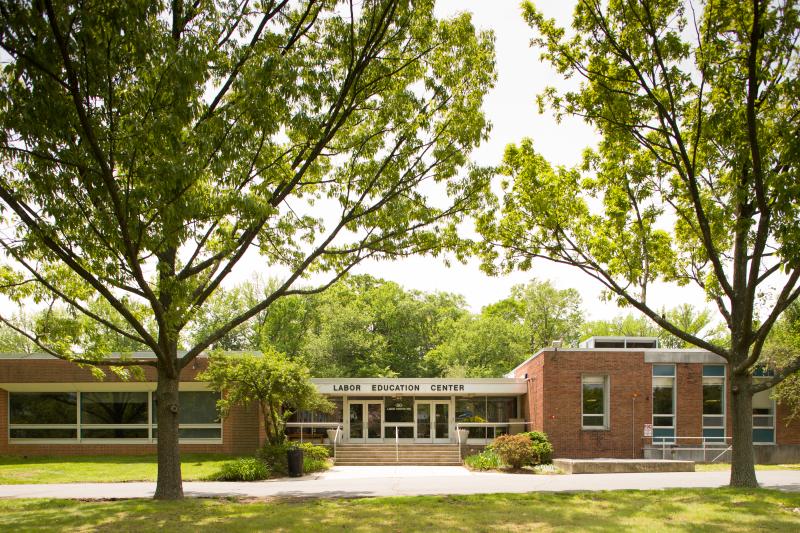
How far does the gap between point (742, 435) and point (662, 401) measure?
1244 centimetres

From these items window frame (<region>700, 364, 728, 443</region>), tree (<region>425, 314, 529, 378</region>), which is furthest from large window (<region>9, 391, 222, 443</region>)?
tree (<region>425, 314, 529, 378</region>)

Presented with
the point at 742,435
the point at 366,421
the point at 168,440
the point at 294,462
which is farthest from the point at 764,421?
the point at 168,440

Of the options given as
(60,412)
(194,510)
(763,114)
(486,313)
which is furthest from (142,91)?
(486,313)

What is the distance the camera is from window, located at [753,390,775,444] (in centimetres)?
2692

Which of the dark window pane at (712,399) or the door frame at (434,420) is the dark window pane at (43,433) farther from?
the dark window pane at (712,399)

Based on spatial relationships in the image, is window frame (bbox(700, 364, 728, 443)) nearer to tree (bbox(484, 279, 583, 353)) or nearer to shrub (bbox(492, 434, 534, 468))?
shrub (bbox(492, 434, 534, 468))

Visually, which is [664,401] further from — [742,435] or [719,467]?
[742,435]

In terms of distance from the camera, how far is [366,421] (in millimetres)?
31531

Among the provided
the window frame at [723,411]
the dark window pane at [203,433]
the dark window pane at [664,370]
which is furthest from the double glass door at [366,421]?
the window frame at [723,411]

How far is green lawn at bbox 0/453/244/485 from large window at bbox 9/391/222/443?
47.2 inches

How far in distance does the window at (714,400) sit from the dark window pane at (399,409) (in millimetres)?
11826

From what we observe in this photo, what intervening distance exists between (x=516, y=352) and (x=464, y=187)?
3379 cm

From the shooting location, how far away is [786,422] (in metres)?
26.8

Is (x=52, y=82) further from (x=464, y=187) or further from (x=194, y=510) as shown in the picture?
(x=464, y=187)
